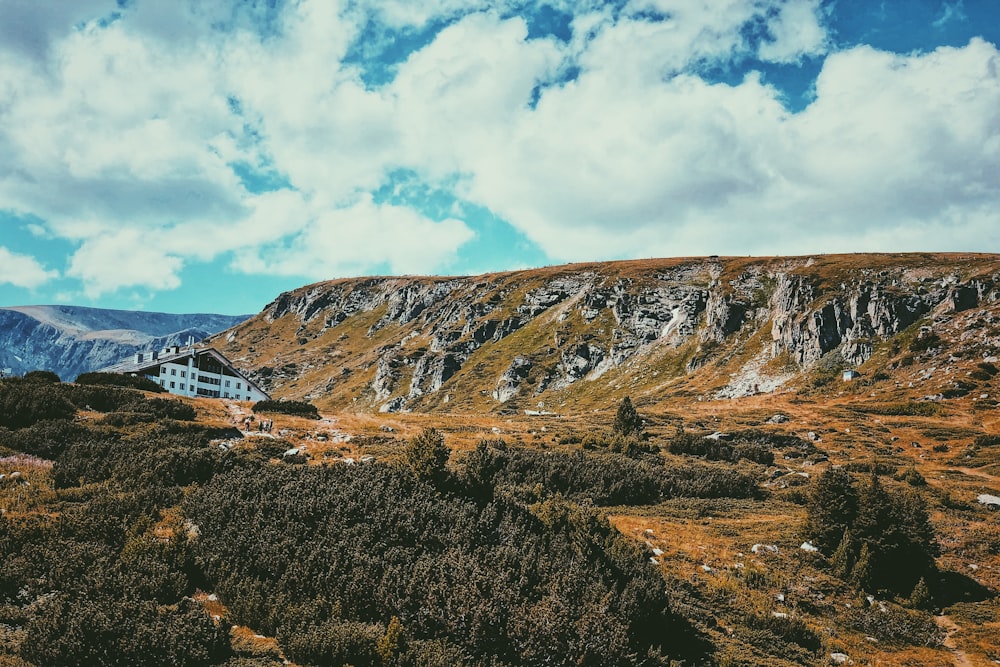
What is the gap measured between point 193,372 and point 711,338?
10639 centimetres

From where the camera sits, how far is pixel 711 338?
133 meters

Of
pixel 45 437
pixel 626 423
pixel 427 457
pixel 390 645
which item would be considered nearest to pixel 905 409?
pixel 626 423

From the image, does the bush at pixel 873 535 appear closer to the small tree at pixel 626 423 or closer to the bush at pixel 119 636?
the small tree at pixel 626 423

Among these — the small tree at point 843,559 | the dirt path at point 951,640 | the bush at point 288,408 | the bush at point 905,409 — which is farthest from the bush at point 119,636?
the bush at point 905,409

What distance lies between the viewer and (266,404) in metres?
41.2

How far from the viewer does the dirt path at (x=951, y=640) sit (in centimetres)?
Answer: 1927

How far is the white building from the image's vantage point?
239 feet

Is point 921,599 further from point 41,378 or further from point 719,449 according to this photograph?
point 41,378

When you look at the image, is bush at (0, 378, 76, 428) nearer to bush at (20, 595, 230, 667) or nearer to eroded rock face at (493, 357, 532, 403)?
bush at (20, 595, 230, 667)

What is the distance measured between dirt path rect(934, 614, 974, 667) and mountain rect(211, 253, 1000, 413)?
192 ft

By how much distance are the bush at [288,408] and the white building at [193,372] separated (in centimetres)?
3696

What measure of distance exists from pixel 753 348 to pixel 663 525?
103782 millimetres

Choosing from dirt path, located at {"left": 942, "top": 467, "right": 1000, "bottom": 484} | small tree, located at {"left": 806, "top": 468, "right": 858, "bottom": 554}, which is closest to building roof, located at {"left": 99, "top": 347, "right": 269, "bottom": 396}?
small tree, located at {"left": 806, "top": 468, "right": 858, "bottom": 554}

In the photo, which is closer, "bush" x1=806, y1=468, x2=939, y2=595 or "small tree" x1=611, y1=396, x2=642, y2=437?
"bush" x1=806, y1=468, x2=939, y2=595
